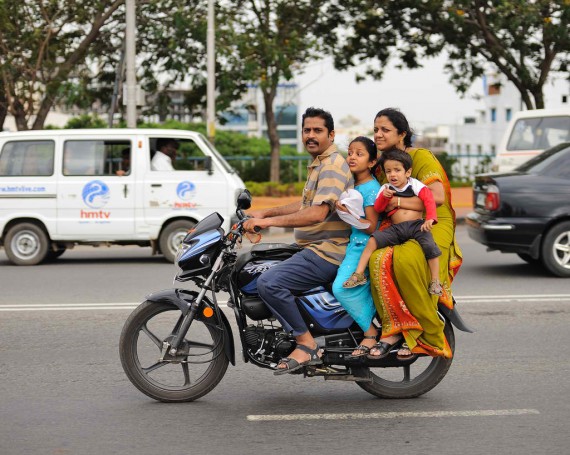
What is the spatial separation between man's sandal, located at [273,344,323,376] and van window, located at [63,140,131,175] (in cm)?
809

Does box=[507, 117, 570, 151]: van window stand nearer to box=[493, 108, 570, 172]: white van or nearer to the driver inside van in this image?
box=[493, 108, 570, 172]: white van

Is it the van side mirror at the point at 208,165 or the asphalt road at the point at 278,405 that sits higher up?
the van side mirror at the point at 208,165

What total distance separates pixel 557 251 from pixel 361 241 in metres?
6.21

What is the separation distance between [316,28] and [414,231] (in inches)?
867

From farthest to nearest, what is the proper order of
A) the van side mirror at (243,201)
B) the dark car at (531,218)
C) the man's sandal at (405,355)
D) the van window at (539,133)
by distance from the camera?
1. the van window at (539,133)
2. the dark car at (531,218)
3. the man's sandal at (405,355)
4. the van side mirror at (243,201)

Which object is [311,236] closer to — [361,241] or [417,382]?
[361,241]

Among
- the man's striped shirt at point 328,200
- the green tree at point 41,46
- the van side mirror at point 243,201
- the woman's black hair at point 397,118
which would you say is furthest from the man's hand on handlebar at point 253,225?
the green tree at point 41,46

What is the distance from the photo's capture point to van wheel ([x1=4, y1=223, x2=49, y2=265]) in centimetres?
1345

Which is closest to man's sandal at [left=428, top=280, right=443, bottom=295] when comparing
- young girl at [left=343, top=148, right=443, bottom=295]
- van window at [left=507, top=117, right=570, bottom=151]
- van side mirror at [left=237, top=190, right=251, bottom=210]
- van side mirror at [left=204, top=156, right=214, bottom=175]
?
young girl at [left=343, top=148, right=443, bottom=295]

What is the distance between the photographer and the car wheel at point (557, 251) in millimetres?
11289

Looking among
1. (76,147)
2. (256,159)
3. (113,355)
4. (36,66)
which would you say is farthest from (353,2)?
(113,355)

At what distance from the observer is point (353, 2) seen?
26359 millimetres

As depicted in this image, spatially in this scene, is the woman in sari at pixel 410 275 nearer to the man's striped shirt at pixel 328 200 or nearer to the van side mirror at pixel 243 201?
the man's striped shirt at pixel 328 200

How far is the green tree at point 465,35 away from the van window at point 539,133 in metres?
7.85
